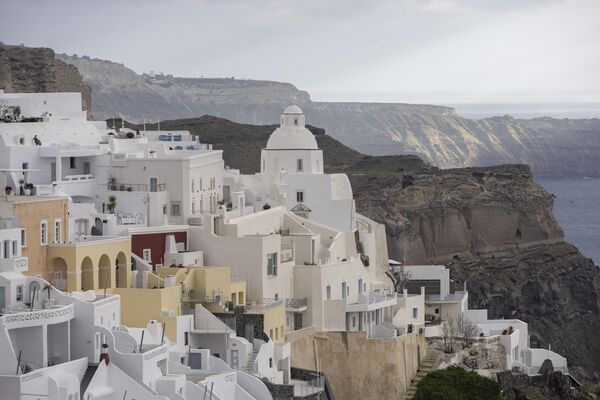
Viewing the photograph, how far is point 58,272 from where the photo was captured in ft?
183

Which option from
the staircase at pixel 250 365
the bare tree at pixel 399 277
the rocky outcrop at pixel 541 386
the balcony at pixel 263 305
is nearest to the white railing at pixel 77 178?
the balcony at pixel 263 305

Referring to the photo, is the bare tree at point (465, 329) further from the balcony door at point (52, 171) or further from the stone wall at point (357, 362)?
the balcony door at point (52, 171)

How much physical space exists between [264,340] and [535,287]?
5405 centimetres

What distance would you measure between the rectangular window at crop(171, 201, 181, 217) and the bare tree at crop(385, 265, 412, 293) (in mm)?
10064

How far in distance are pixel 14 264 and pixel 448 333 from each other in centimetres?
1965

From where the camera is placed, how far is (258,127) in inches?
→ 5030

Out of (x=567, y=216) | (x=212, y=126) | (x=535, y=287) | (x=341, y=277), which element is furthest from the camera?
(x=567, y=216)

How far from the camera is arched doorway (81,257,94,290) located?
56.3 m

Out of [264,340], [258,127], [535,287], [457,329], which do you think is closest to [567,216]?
[258,127]

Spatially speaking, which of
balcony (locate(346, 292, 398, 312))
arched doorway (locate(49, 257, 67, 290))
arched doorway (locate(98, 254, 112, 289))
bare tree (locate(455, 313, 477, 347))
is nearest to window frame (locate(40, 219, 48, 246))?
arched doorway (locate(49, 257, 67, 290))

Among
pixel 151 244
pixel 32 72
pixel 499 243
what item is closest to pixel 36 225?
pixel 151 244

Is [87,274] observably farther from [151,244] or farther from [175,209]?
[175,209]

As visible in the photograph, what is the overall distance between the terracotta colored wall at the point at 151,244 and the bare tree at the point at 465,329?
10.7 metres

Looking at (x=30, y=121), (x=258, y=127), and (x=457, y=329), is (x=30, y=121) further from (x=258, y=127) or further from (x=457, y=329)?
(x=258, y=127)
